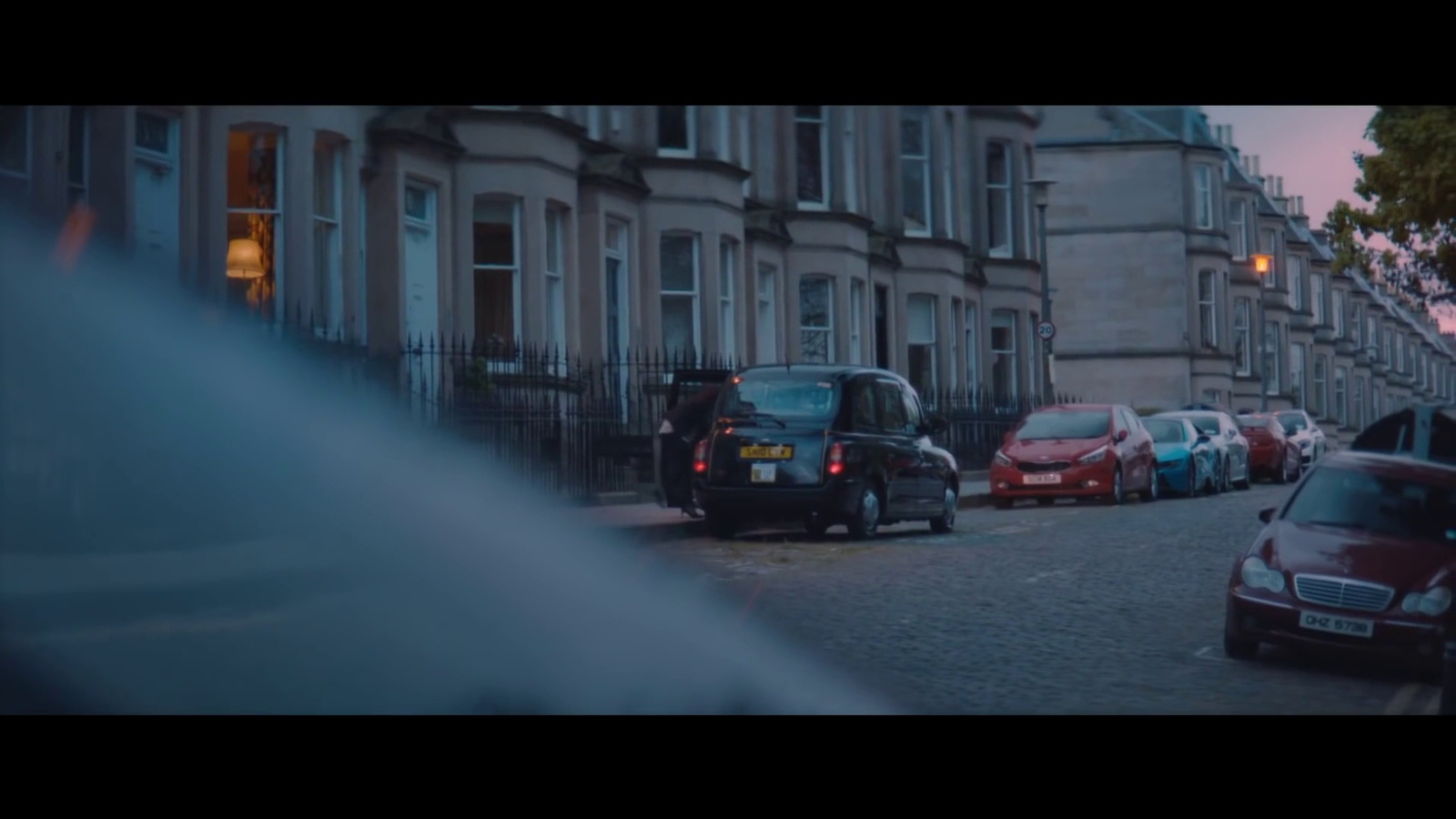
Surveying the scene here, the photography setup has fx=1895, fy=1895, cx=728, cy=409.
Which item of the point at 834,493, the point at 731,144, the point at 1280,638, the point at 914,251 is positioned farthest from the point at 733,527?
the point at 914,251

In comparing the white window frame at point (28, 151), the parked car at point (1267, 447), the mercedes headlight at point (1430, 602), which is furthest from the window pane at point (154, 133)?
the parked car at point (1267, 447)

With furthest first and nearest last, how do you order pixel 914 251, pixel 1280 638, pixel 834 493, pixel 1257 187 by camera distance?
pixel 1257 187 < pixel 914 251 < pixel 834 493 < pixel 1280 638

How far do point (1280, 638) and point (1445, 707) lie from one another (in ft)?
12.4

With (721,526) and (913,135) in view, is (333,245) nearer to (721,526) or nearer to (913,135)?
(721,526)

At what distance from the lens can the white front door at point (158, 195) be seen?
1955 centimetres

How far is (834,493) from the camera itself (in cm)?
1925

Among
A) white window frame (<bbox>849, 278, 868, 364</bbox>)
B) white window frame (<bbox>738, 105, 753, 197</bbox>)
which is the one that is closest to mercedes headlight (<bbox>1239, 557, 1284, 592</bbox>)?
white window frame (<bbox>738, 105, 753, 197</bbox>)

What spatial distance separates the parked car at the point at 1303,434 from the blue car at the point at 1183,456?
909 cm

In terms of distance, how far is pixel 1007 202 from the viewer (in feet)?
146

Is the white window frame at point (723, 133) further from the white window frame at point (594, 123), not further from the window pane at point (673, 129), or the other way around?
the white window frame at point (594, 123)

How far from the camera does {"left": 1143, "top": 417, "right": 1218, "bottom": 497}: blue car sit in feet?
100

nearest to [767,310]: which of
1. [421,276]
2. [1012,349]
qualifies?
[421,276]

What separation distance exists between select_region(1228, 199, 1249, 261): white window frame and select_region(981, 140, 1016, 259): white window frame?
22.2 meters
